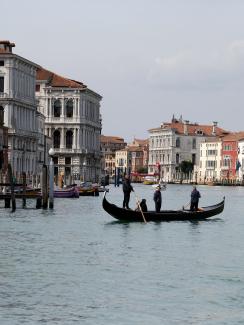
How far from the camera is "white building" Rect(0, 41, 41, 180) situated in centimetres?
7712

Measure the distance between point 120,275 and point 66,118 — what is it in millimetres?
90605

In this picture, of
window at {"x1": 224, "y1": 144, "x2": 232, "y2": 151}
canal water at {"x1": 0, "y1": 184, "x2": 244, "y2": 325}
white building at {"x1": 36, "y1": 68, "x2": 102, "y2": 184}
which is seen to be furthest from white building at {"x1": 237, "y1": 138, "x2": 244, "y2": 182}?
canal water at {"x1": 0, "y1": 184, "x2": 244, "y2": 325}

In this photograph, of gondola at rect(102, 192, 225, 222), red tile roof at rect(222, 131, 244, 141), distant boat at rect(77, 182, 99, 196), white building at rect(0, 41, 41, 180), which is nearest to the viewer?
gondola at rect(102, 192, 225, 222)

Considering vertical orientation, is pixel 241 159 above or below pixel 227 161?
above

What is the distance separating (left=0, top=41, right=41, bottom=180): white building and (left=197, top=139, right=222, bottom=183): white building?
2665 inches

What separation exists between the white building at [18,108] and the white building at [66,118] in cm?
2635

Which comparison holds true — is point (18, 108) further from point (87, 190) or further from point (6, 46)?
point (87, 190)

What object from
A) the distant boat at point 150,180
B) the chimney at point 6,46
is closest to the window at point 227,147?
the distant boat at point 150,180

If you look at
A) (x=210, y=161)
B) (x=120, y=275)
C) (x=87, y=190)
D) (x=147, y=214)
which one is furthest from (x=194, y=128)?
(x=120, y=275)

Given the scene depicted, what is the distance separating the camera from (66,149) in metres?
111

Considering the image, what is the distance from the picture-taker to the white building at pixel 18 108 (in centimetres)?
7712

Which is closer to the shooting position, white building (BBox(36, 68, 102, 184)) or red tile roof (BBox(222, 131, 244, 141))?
white building (BBox(36, 68, 102, 184))

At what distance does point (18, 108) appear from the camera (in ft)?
260

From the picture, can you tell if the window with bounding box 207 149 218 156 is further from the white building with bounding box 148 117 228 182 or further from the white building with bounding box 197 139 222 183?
the white building with bounding box 148 117 228 182
